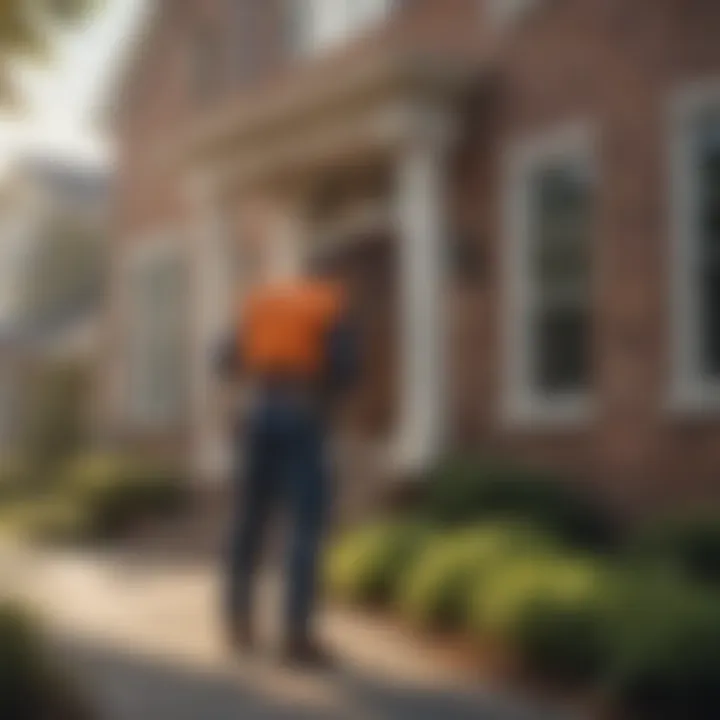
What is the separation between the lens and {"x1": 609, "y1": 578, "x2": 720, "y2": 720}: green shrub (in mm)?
5809

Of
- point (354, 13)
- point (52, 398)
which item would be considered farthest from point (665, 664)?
point (52, 398)

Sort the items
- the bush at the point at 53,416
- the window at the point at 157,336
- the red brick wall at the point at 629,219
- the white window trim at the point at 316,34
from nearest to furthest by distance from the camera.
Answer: the red brick wall at the point at 629,219 < the white window trim at the point at 316,34 < the bush at the point at 53,416 < the window at the point at 157,336

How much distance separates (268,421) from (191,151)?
8522 mm

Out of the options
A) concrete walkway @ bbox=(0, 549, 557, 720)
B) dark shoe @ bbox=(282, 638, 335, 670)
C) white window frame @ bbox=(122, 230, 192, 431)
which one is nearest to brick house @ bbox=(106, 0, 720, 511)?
white window frame @ bbox=(122, 230, 192, 431)

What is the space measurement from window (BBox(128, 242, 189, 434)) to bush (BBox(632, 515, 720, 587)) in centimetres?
791

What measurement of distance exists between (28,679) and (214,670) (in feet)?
5.03

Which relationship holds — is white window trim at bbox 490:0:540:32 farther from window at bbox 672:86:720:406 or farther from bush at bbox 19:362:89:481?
bush at bbox 19:362:89:481

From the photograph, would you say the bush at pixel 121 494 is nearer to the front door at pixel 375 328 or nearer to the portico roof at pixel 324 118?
the front door at pixel 375 328

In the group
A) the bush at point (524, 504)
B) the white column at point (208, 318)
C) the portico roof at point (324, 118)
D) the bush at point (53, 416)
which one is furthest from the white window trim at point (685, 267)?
the bush at point (53, 416)

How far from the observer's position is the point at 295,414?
275 inches

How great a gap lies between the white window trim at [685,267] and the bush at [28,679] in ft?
19.7

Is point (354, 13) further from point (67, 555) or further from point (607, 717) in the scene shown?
point (607, 717)

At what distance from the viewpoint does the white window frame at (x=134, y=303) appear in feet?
54.4

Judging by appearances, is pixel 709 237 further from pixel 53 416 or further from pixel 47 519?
pixel 53 416
